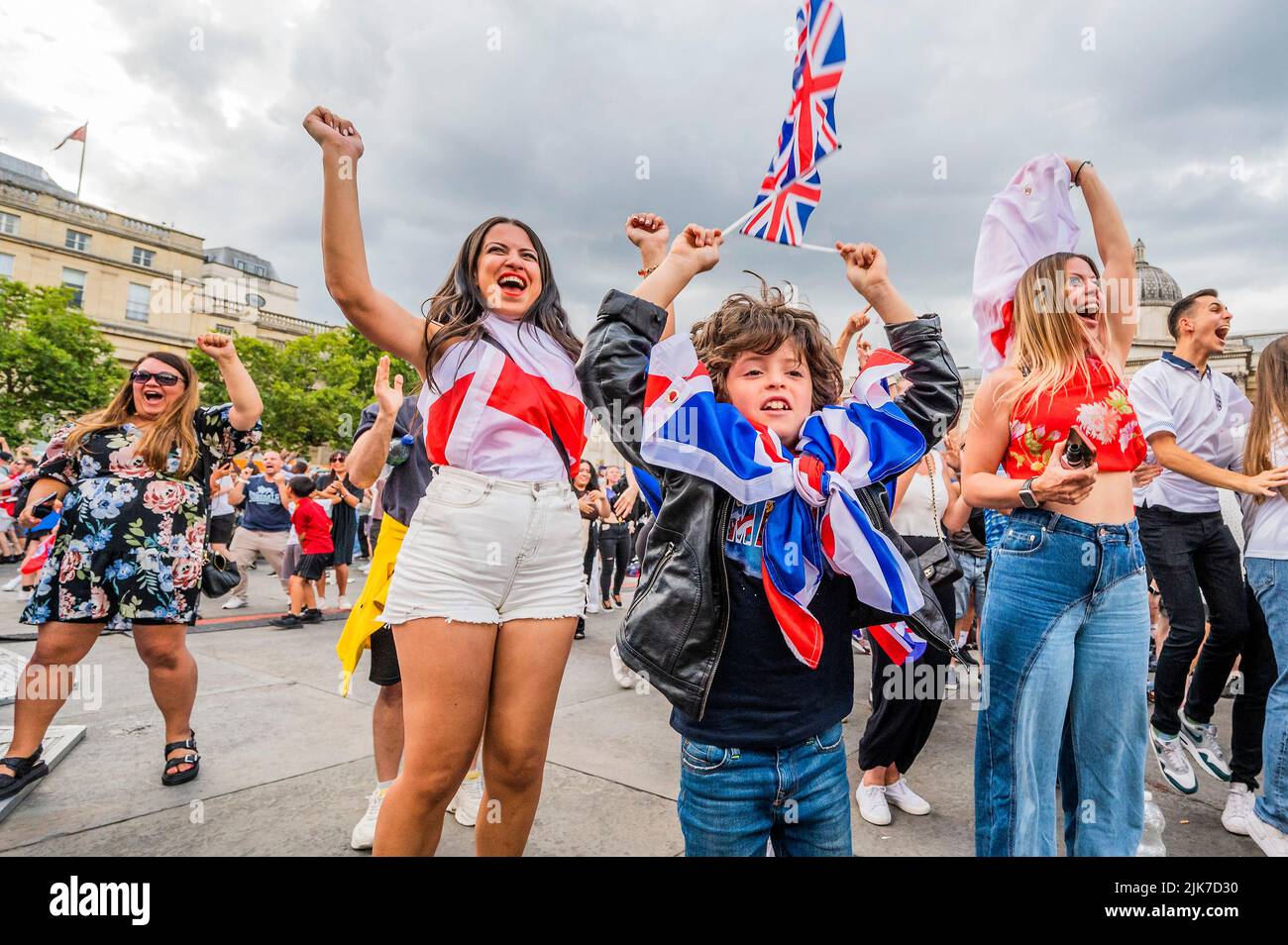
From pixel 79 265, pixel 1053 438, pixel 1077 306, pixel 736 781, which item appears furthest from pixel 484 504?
pixel 79 265

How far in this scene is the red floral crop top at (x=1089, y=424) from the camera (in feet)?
6.93

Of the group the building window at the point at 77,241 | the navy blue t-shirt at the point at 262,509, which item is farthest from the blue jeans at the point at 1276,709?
the building window at the point at 77,241

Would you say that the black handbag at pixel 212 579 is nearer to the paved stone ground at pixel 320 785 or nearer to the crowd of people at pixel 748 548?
the crowd of people at pixel 748 548

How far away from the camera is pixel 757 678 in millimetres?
1623

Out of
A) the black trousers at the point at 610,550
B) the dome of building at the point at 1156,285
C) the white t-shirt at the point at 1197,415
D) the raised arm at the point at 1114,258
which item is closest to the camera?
the raised arm at the point at 1114,258

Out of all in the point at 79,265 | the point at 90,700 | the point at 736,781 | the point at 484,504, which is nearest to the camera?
the point at 736,781

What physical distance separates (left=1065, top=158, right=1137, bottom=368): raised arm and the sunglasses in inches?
157

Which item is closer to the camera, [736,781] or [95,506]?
[736,781]

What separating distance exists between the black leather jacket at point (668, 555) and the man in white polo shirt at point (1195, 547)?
2793mm

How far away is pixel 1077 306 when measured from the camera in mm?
2227

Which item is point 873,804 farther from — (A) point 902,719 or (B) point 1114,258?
(B) point 1114,258
